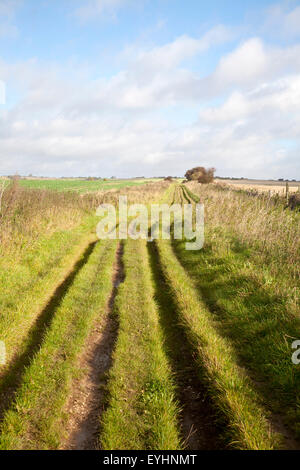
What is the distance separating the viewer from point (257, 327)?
627 centimetres

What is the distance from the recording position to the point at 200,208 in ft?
66.5

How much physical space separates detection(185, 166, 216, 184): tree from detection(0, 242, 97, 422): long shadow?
274 ft

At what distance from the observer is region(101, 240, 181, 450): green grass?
3732mm

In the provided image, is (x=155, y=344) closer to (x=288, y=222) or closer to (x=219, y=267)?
(x=219, y=267)

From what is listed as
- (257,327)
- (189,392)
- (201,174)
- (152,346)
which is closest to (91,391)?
(152,346)

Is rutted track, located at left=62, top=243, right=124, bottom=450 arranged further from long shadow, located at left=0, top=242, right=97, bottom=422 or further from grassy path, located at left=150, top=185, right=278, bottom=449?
grassy path, located at left=150, top=185, right=278, bottom=449

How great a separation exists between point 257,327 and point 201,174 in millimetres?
95352

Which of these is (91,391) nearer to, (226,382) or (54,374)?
(54,374)

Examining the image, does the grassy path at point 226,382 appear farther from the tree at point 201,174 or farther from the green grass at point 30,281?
the tree at point 201,174

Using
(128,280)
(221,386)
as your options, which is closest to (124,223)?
(128,280)

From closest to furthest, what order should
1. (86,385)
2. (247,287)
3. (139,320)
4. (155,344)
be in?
(86,385)
(155,344)
(139,320)
(247,287)

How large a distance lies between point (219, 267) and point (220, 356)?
4784 millimetres

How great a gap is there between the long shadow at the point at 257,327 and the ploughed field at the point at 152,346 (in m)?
0.03

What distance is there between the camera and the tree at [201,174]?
292 ft
